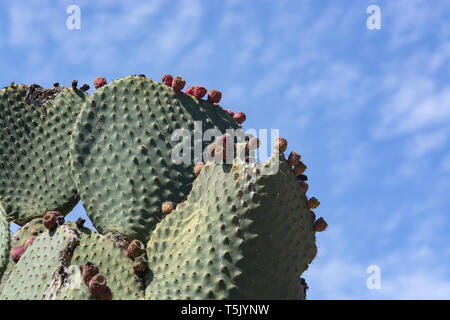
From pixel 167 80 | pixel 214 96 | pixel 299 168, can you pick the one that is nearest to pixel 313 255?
pixel 299 168

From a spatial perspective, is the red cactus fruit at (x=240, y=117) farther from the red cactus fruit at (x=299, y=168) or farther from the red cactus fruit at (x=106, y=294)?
the red cactus fruit at (x=106, y=294)

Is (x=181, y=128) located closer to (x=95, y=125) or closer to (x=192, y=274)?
(x=95, y=125)

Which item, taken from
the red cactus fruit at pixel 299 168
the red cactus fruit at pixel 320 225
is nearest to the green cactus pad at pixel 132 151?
the red cactus fruit at pixel 299 168

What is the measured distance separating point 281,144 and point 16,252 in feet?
6.20

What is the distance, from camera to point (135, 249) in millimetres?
4102

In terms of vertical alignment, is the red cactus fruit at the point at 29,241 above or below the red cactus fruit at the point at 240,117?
below

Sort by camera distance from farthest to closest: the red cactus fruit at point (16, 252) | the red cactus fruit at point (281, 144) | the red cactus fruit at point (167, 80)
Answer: the red cactus fruit at point (167, 80) → the red cactus fruit at point (16, 252) → the red cactus fruit at point (281, 144)

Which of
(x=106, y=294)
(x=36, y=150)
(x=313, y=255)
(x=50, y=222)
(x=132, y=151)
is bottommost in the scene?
(x=106, y=294)

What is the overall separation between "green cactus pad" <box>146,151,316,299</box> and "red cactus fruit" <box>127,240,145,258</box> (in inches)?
6.7

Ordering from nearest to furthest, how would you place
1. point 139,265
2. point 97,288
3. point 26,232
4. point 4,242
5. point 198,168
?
point 97,288
point 139,265
point 198,168
point 4,242
point 26,232

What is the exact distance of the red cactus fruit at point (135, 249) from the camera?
410cm

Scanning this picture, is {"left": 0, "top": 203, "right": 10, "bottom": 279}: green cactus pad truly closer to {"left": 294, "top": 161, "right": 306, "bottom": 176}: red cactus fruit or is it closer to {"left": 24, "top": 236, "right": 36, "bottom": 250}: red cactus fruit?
{"left": 24, "top": 236, "right": 36, "bottom": 250}: red cactus fruit

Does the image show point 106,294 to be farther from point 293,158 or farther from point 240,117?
point 240,117

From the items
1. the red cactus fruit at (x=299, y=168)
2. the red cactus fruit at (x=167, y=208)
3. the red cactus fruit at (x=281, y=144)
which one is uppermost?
the red cactus fruit at (x=281, y=144)
